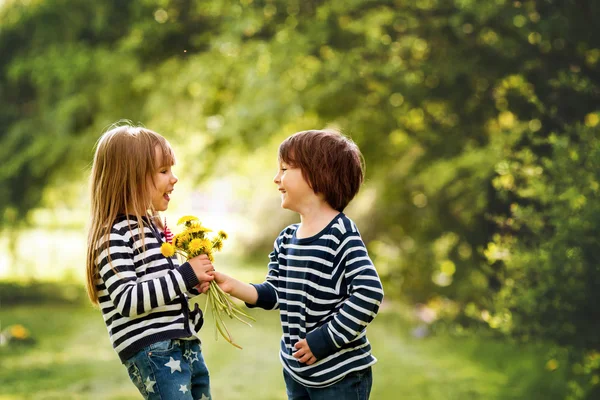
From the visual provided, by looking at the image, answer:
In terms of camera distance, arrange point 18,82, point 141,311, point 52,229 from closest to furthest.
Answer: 1. point 141,311
2. point 18,82
3. point 52,229

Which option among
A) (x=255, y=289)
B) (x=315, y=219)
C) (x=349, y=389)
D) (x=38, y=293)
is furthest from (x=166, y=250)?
(x=38, y=293)

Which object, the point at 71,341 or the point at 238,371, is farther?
the point at 71,341

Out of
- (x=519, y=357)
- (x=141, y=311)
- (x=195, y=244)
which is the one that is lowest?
(x=141, y=311)

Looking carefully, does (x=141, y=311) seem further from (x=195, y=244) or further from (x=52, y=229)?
(x=52, y=229)

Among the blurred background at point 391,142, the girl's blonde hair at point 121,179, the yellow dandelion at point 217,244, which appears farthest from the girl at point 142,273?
the blurred background at point 391,142

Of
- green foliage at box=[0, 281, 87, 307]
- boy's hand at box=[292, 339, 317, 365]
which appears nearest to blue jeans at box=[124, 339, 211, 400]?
boy's hand at box=[292, 339, 317, 365]

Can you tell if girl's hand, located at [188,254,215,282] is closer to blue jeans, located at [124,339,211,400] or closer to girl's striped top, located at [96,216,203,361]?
girl's striped top, located at [96,216,203,361]

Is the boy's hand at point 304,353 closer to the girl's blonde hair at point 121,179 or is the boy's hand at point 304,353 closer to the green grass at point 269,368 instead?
the girl's blonde hair at point 121,179

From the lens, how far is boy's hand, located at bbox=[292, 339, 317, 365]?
2308 mm

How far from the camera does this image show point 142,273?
2355 mm

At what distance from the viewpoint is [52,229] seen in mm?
9945

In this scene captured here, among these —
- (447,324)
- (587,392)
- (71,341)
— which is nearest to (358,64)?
(447,324)

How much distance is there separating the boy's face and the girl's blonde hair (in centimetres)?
38

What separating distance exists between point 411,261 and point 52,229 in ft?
15.2
